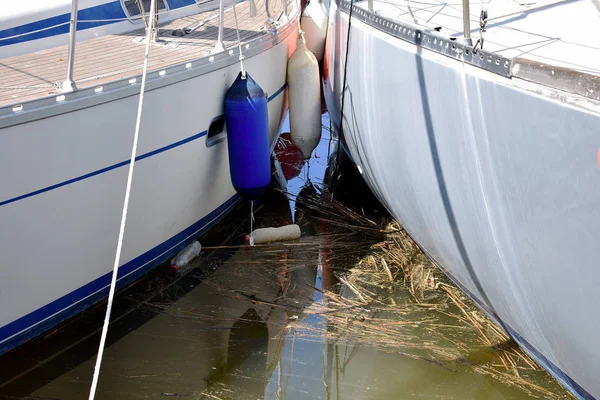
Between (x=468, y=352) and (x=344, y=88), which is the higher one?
(x=344, y=88)

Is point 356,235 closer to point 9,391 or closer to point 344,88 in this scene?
point 344,88

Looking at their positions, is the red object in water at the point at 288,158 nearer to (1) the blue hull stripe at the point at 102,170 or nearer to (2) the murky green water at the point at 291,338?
(2) the murky green water at the point at 291,338

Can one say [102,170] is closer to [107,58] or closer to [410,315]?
[107,58]

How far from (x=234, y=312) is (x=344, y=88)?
2544 mm

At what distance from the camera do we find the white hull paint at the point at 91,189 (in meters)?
3.67

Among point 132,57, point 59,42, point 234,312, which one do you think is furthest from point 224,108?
point 234,312

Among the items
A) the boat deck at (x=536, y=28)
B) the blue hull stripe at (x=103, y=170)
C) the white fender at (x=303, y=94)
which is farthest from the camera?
the white fender at (x=303, y=94)

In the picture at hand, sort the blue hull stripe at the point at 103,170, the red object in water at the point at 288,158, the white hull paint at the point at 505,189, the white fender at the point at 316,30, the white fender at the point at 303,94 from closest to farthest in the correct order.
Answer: the white hull paint at the point at 505,189 → the blue hull stripe at the point at 103,170 → the white fender at the point at 303,94 → the red object in water at the point at 288,158 → the white fender at the point at 316,30

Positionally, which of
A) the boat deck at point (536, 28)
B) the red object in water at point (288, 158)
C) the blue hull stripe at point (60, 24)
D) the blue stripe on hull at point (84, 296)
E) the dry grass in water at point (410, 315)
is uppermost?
the boat deck at point (536, 28)

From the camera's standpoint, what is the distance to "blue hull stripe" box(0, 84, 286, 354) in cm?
391

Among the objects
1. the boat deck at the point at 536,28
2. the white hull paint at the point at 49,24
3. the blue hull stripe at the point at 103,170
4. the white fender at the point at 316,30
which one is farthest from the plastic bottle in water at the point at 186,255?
the white fender at the point at 316,30

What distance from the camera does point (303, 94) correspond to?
22.3 ft

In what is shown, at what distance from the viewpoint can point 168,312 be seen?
4441 mm

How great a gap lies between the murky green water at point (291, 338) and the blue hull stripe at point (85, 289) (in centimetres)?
8
